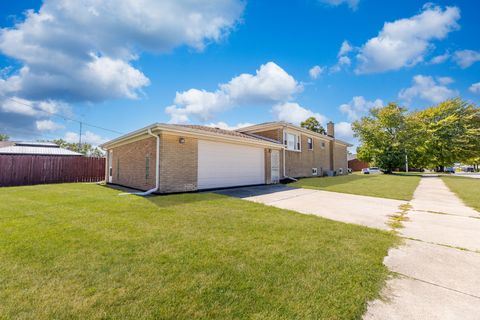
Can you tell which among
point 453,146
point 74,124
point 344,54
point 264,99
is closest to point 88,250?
point 344,54

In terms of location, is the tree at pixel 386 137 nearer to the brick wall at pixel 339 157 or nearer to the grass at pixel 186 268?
the brick wall at pixel 339 157

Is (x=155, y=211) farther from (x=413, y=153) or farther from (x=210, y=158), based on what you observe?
(x=413, y=153)

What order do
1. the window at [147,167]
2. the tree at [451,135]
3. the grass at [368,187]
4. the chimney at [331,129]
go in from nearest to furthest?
1. the grass at [368,187]
2. the window at [147,167]
3. the chimney at [331,129]
4. the tree at [451,135]

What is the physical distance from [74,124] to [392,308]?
34.1 m

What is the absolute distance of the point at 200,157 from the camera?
31.2ft

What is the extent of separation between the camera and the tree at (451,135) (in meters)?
26.5

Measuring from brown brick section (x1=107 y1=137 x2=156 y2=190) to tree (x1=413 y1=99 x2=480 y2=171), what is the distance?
30.5 m

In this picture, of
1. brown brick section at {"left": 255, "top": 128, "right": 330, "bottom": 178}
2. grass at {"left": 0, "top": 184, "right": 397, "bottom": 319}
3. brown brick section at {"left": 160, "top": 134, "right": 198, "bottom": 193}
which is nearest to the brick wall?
brown brick section at {"left": 255, "top": 128, "right": 330, "bottom": 178}

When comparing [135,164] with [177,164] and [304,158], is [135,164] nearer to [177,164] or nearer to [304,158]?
[177,164]

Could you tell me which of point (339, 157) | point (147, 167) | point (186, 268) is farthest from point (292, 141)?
point (186, 268)

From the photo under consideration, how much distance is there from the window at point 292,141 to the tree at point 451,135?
19535 mm

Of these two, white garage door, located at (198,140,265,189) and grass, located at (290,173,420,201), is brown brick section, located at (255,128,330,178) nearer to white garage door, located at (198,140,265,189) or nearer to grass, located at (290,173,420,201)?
grass, located at (290,173,420,201)

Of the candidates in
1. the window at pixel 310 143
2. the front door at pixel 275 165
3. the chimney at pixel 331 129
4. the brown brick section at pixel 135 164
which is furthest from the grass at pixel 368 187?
the chimney at pixel 331 129

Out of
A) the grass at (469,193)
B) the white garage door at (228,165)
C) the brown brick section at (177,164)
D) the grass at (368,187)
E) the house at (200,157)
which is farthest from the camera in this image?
the white garage door at (228,165)
